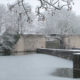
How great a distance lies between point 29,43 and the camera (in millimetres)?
21391

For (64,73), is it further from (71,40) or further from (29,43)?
(71,40)

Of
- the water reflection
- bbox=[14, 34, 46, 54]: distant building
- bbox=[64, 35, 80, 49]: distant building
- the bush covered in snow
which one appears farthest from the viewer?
bbox=[64, 35, 80, 49]: distant building

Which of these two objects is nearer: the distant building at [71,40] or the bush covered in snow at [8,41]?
the bush covered in snow at [8,41]

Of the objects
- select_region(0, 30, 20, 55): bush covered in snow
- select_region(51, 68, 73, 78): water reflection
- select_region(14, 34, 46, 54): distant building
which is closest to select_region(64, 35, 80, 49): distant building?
select_region(14, 34, 46, 54): distant building

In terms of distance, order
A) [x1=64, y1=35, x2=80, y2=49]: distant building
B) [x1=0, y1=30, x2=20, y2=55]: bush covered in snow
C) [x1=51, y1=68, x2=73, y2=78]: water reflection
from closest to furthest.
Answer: [x1=51, y1=68, x2=73, y2=78]: water reflection
[x1=0, y1=30, x2=20, y2=55]: bush covered in snow
[x1=64, y1=35, x2=80, y2=49]: distant building

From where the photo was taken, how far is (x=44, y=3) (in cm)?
430

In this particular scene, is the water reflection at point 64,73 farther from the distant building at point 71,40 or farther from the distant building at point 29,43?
the distant building at point 71,40

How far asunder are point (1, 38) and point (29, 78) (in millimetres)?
12091

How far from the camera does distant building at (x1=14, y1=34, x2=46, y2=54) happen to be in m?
21.2

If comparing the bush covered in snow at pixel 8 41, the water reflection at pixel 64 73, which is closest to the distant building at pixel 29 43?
the bush covered in snow at pixel 8 41

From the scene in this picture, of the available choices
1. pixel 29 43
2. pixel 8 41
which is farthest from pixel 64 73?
pixel 29 43

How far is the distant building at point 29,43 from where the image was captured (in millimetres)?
21250

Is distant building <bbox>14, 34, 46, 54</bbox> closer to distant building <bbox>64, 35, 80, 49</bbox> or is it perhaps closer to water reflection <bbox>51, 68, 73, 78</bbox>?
distant building <bbox>64, 35, 80, 49</bbox>

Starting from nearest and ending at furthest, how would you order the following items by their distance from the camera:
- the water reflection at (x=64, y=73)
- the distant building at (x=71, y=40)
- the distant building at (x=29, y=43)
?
the water reflection at (x=64, y=73) < the distant building at (x=29, y=43) < the distant building at (x=71, y=40)
